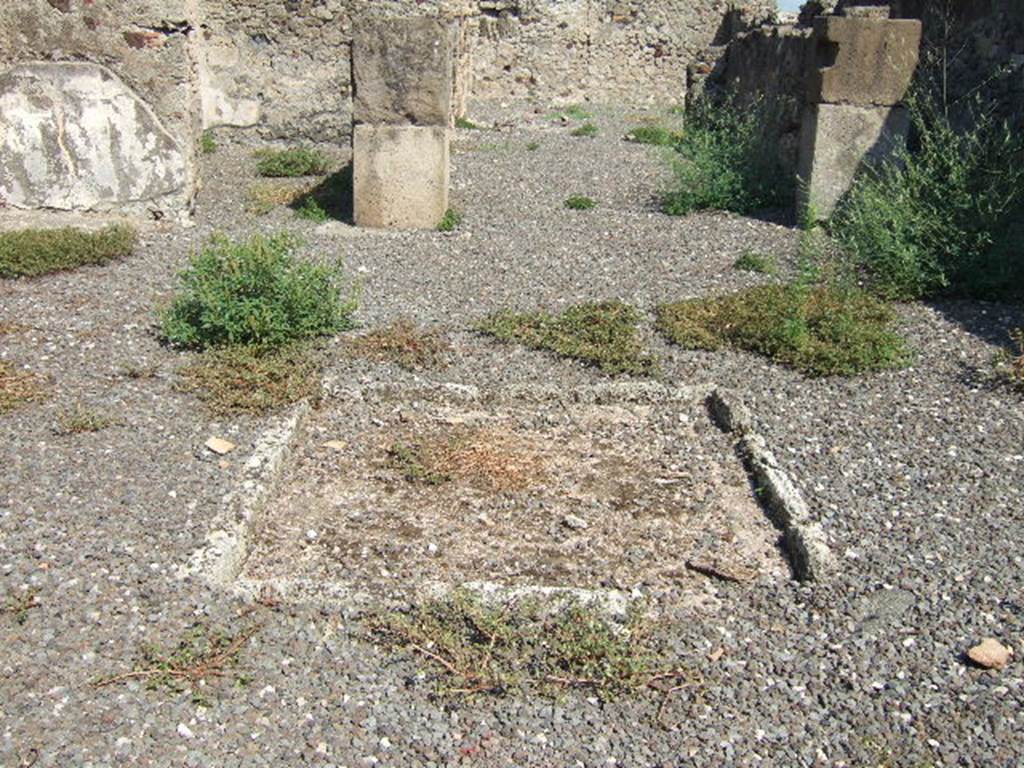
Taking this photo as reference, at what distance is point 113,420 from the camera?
192 inches

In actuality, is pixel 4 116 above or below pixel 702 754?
above

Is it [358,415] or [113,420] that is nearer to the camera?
[113,420]

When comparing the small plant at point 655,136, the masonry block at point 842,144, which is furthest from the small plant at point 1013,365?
the small plant at point 655,136

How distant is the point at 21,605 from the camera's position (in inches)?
135

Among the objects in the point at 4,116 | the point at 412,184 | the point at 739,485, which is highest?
the point at 4,116

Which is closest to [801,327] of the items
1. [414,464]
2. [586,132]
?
[414,464]

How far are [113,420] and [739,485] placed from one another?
2.92m

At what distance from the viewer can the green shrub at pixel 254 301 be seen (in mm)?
5798

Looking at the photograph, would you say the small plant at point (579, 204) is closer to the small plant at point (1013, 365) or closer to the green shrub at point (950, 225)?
the green shrub at point (950, 225)

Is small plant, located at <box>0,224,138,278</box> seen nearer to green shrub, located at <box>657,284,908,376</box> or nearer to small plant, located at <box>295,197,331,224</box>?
small plant, located at <box>295,197,331,224</box>

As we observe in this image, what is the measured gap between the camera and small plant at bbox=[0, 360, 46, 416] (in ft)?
16.4

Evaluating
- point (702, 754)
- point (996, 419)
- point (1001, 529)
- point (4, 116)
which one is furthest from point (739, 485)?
point (4, 116)

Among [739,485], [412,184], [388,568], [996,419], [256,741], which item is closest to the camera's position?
[256,741]

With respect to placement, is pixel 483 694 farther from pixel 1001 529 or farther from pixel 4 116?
pixel 4 116
